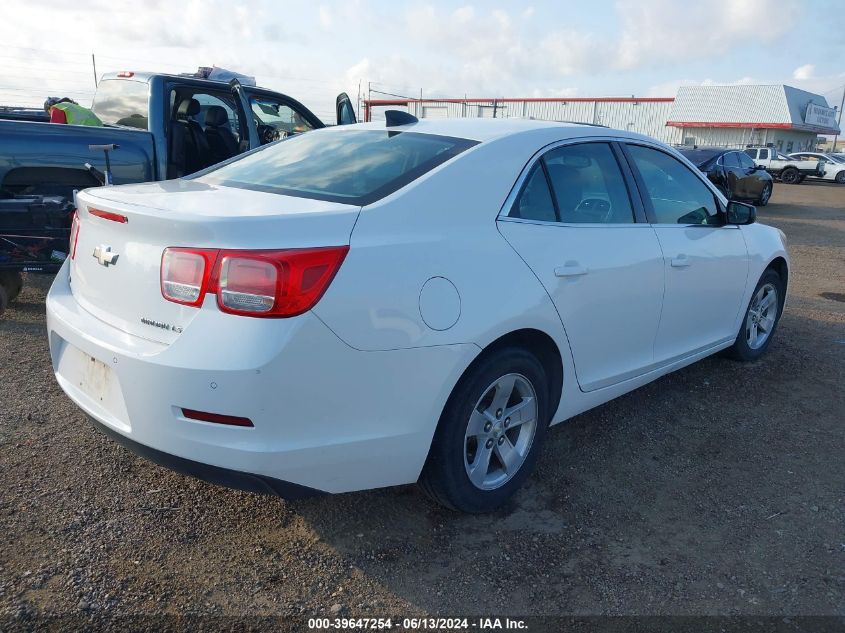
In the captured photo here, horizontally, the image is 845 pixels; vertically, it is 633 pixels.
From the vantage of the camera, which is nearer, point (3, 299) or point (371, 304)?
point (371, 304)

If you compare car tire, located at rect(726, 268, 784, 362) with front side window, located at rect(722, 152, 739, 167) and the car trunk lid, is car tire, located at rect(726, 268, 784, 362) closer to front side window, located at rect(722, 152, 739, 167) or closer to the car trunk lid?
the car trunk lid

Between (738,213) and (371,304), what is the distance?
3163mm

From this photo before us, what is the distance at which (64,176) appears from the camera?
5.58 meters

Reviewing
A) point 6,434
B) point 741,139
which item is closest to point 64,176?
point 6,434

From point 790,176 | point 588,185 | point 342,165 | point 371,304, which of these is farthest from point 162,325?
point 790,176

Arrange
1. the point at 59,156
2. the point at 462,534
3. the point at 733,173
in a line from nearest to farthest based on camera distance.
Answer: the point at 462,534 → the point at 59,156 → the point at 733,173

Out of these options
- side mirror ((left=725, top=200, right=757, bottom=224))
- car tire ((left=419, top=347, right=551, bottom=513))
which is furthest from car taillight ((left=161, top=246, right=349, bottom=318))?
side mirror ((left=725, top=200, right=757, bottom=224))

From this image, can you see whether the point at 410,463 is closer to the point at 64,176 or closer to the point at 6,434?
the point at 6,434

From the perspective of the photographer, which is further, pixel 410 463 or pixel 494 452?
pixel 494 452

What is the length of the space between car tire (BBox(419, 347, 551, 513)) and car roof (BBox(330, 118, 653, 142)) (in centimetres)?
107

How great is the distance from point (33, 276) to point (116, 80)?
84.1 inches

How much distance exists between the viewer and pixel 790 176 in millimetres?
32500

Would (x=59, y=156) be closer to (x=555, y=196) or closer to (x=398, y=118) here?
(x=398, y=118)

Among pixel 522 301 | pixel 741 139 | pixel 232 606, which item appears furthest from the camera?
pixel 741 139
